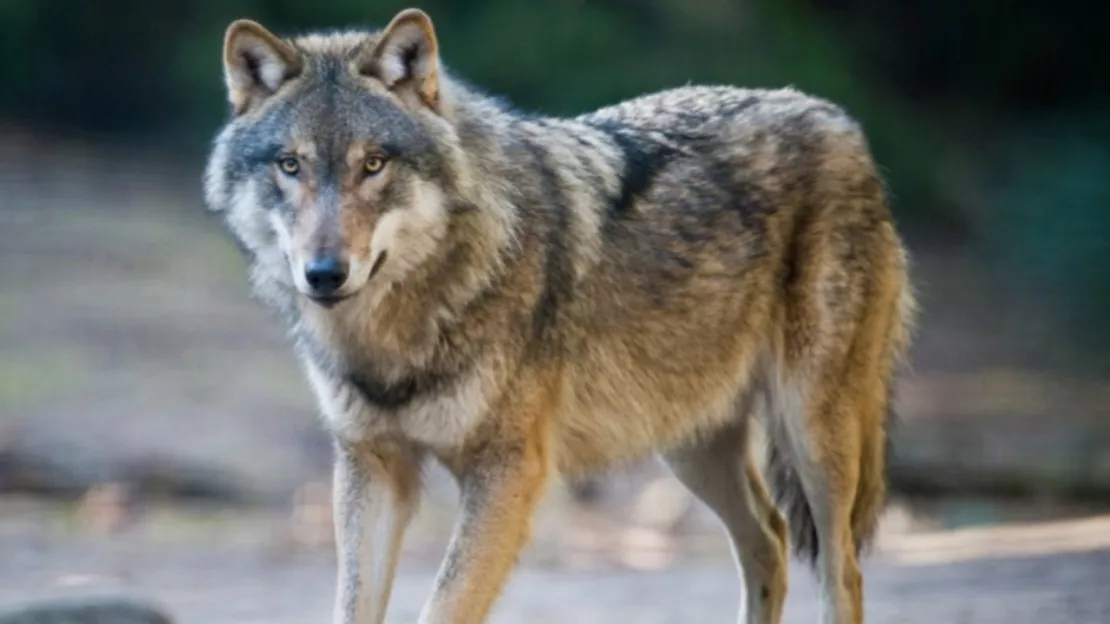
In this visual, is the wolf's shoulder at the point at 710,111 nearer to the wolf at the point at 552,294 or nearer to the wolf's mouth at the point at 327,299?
the wolf at the point at 552,294

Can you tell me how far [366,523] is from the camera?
545 cm

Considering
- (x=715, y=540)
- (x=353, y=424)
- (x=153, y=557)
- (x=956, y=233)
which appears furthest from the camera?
(x=956, y=233)

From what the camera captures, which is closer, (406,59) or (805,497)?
(406,59)

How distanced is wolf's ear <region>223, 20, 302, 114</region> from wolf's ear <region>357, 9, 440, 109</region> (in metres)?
0.22

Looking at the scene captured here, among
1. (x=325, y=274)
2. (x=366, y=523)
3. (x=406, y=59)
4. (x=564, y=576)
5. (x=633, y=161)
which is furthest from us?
(x=564, y=576)

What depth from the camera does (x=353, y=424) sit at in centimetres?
532

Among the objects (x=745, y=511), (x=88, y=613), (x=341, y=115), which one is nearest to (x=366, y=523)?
(x=88, y=613)

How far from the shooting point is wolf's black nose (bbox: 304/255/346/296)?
4695 mm

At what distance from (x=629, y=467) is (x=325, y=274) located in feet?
6.17

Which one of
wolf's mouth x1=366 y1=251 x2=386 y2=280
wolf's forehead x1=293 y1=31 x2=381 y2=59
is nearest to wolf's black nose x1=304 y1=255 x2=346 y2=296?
wolf's mouth x1=366 y1=251 x2=386 y2=280

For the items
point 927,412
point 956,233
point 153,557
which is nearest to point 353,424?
point 153,557

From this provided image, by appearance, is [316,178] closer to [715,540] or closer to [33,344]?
[715,540]

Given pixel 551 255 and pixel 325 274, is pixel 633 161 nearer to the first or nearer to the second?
pixel 551 255

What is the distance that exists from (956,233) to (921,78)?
5.88 feet
